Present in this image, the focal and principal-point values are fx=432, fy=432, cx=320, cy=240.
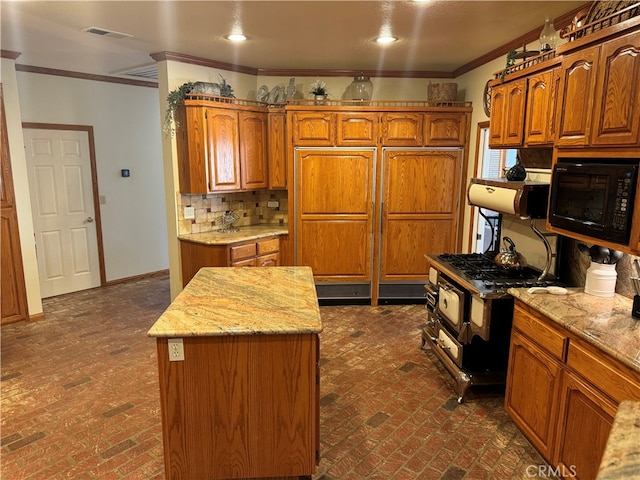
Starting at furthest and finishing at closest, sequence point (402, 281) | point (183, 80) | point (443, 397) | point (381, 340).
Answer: point (402, 281), point (183, 80), point (381, 340), point (443, 397)

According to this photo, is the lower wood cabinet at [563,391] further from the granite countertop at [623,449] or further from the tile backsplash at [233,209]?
the tile backsplash at [233,209]

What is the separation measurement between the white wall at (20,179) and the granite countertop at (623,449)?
197 inches

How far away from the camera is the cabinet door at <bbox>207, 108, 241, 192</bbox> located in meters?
4.38

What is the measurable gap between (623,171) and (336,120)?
3047 millimetres

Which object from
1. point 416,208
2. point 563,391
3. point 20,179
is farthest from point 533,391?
point 20,179

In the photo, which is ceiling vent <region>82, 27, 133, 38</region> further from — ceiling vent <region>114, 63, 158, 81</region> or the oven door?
the oven door

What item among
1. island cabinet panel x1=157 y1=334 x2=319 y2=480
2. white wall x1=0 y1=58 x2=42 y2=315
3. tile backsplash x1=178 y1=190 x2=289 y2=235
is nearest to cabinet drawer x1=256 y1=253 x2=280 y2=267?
tile backsplash x1=178 y1=190 x2=289 y2=235

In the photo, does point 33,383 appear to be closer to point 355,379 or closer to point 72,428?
point 72,428

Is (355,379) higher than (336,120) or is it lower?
lower

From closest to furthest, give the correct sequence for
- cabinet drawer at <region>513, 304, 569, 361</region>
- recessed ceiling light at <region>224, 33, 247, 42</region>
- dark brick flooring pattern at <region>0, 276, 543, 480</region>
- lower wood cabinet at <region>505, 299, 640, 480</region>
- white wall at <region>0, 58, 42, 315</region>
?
1. lower wood cabinet at <region>505, 299, 640, 480</region>
2. cabinet drawer at <region>513, 304, 569, 361</region>
3. dark brick flooring pattern at <region>0, 276, 543, 480</region>
4. recessed ceiling light at <region>224, 33, 247, 42</region>
5. white wall at <region>0, 58, 42, 315</region>

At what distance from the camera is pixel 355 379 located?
10.9ft

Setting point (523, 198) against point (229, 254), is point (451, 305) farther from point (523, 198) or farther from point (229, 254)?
point (229, 254)

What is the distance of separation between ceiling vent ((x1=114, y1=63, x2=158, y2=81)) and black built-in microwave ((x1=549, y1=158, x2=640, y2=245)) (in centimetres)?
427

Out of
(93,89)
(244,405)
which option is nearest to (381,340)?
(244,405)
